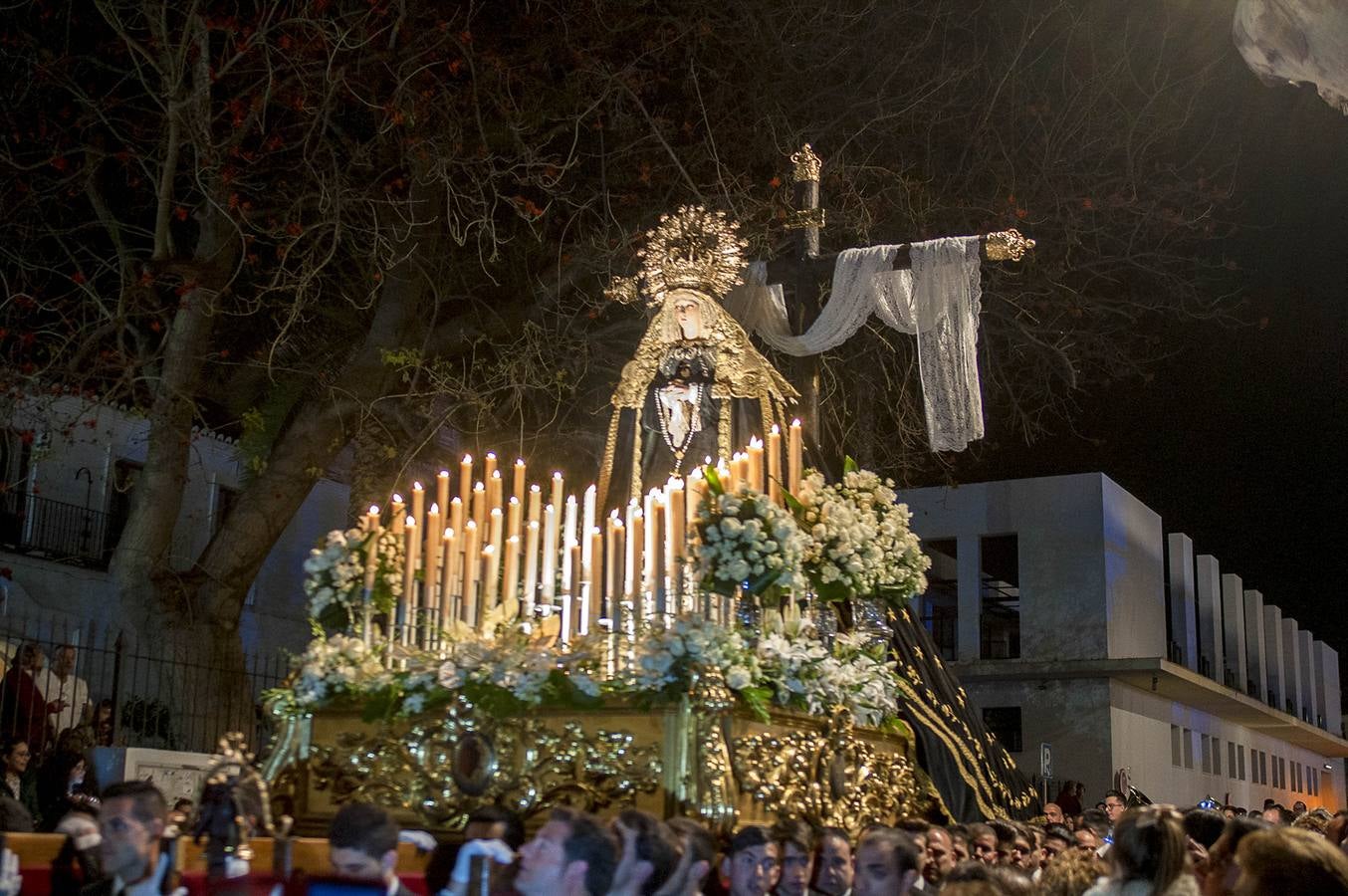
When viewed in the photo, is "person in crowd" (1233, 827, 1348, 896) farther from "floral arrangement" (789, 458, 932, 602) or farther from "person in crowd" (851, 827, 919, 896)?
"floral arrangement" (789, 458, 932, 602)

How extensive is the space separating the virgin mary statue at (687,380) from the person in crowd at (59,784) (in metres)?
3.63

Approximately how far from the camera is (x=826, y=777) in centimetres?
819

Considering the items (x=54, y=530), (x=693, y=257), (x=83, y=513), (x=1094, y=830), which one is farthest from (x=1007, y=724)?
(x=693, y=257)

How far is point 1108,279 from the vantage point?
16.0 m

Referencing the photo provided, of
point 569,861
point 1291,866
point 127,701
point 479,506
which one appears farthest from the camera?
point 127,701

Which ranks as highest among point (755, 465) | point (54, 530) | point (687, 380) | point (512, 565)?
point (54, 530)

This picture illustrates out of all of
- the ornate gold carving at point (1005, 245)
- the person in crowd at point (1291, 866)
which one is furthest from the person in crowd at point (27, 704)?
the person in crowd at point (1291, 866)

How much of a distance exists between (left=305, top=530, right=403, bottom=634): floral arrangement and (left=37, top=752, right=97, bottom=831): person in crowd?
71.4 inches

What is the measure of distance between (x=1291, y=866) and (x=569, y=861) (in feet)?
6.63

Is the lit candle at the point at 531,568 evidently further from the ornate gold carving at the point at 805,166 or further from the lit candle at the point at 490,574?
the ornate gold carving at the point at 805,166

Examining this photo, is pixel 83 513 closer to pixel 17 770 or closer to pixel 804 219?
pixel 17 770

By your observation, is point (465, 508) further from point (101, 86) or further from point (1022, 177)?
point (1022, 177)

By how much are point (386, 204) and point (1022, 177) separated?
6432 mm

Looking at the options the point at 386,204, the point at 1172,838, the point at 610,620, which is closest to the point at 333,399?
the point at 386,204
